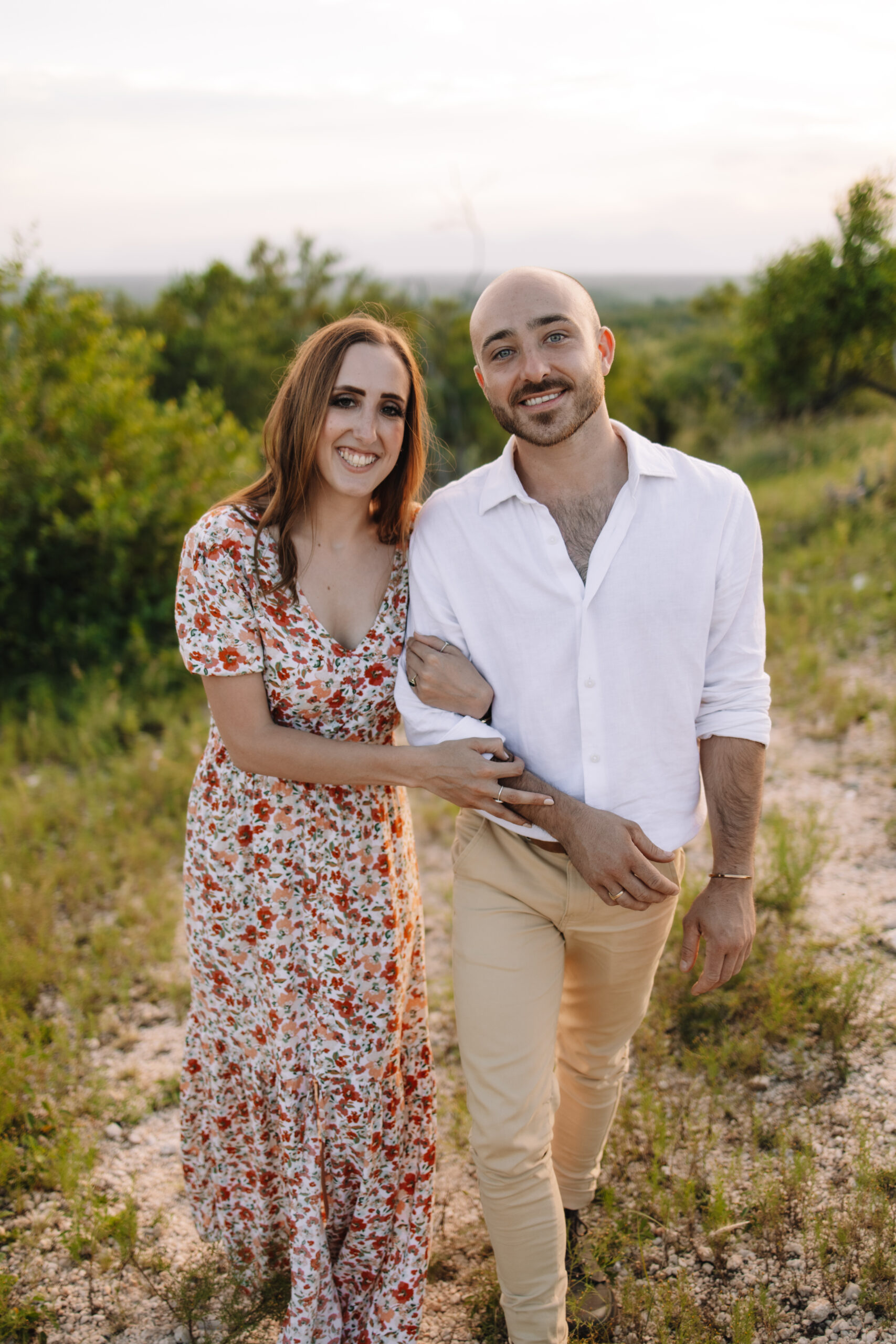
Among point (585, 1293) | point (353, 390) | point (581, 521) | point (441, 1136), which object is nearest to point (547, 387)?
point (581, 521)

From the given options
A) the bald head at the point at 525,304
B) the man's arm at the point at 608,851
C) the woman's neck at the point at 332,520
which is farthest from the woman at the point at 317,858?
the bald head at the point at 525,304

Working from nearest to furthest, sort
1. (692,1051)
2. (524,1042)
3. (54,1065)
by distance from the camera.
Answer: (524,1042) → (692,1051) → (54,1065)

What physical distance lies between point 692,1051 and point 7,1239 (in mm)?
2272

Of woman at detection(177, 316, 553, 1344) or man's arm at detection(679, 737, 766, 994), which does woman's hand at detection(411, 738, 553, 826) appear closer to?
woman at detection(177, 316, 553, 1344)

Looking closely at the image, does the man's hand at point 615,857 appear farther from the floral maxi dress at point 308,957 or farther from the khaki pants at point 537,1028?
the floral maxi dress at point 308,957

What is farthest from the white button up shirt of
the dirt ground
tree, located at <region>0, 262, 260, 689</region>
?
tree, located at <region>0, 262, 260, 689</region>

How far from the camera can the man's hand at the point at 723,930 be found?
7.57 feet

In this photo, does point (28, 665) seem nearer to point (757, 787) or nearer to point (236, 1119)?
point (236, 1119)

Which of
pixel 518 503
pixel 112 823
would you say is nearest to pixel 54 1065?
pixel 112 823

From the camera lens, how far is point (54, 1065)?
3426 millimetres

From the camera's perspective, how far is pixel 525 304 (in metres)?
2.36

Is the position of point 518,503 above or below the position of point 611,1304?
above

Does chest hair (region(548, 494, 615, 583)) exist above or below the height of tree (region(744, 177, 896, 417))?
below

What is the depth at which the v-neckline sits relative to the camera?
92.1 inches
